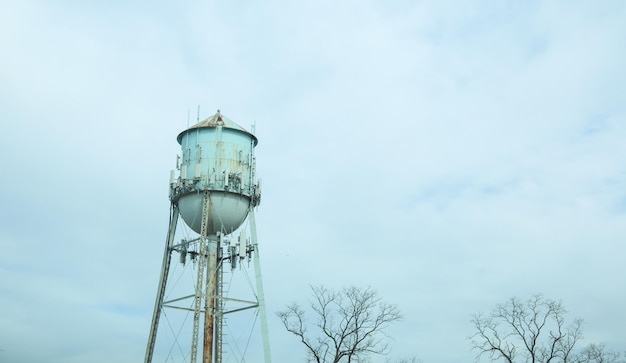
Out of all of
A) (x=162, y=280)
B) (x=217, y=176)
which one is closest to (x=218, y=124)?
(x=217, y=176)

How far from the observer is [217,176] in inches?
1585

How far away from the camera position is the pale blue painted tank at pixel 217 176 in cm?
4006

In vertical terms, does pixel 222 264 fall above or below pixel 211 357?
above

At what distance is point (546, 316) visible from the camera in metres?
48.5

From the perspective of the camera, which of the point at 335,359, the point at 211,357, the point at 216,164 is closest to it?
the point at 211,357

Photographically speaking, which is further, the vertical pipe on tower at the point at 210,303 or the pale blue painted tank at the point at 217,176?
the pale blue painted tank at the point at 217,176

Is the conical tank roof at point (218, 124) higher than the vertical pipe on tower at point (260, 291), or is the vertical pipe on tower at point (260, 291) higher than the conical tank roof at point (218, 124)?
the conical tank roof at point (218, 124)

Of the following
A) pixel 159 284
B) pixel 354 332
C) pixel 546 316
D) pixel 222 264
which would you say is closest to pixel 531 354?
pixel 546 316

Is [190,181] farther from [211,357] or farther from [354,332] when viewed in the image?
[354,332]

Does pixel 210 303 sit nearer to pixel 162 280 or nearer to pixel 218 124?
pixel 162 280

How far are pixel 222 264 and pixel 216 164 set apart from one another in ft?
18.9

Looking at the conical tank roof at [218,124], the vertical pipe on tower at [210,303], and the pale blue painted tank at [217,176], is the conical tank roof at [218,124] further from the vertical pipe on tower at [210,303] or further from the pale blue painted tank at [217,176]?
→ the vertical pipe on tower at [210,303]

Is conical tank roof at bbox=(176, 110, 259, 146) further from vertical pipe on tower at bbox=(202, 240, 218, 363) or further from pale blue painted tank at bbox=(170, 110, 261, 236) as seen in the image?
vertical pipe on tower at bbox=(202, 240, 218, 363)

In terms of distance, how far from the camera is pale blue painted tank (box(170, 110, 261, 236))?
40062 millimetres
